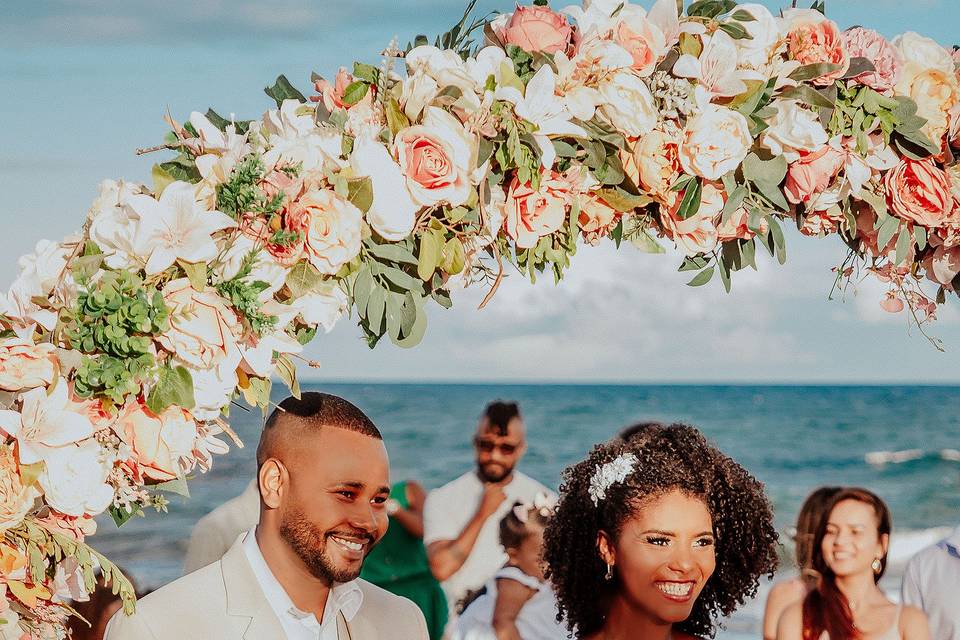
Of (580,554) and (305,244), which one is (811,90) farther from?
(580,554)

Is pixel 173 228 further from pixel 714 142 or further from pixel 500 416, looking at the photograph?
pixel 500 416

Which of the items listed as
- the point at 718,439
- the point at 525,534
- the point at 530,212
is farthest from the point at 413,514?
the point at 718,439

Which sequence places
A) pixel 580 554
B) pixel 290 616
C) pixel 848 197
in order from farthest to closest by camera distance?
pixel 580 554 < pixel 290 616 < pixel 848 197

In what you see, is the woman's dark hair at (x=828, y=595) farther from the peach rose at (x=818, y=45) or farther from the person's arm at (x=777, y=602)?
the peach rose at (x=818, y=45)

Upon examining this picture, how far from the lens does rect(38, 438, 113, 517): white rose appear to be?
227 centimetres

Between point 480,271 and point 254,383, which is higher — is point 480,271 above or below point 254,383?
above

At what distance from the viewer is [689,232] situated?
9.24 feet

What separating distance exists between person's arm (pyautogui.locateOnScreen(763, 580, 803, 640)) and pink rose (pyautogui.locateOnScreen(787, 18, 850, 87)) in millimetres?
3545

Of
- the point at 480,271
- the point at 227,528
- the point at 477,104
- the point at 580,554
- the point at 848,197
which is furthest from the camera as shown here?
the point at 227,528

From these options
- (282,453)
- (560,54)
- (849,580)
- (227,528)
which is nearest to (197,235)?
(560,54)

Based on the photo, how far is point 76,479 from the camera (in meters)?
2.28

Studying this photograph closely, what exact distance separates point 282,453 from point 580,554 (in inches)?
38.6

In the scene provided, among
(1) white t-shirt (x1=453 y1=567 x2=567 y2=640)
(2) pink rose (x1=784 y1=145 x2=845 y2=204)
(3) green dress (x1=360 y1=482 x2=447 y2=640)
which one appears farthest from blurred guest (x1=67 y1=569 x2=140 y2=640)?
(2) pink rose (x1=784 y1=145 x2=845 y2=204)

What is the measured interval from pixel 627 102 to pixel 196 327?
1082 millimetres
